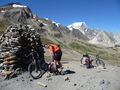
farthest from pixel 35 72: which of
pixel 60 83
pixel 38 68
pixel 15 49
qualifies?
pixel 60 83

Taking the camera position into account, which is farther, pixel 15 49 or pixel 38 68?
pixel 15 49

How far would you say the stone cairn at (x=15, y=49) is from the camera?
14349mm

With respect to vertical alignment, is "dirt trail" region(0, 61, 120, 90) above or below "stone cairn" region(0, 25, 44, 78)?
below

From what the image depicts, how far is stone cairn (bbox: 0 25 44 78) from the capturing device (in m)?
14.3

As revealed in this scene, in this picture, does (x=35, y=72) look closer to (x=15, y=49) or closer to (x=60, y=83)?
(x=15, y=49)

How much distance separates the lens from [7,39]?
1521cm

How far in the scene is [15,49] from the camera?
14.6 metres

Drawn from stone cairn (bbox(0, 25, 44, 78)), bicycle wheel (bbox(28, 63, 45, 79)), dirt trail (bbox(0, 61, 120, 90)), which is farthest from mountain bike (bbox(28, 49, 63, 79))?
stone cairn (bbox(0, 25, 44, 78))

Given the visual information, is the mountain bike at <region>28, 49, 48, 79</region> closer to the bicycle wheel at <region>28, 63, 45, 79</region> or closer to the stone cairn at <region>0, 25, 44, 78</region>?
the bicycle wheel at <region>28, 63, 45, 79</region>

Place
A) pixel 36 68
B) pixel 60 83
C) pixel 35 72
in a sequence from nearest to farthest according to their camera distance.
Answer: pixel 60 83
pixel 36 68
pixel 35 72

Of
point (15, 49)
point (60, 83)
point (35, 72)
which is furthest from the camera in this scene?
point (15, 49)

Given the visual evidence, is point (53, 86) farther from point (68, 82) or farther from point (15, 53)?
point (15, 53)

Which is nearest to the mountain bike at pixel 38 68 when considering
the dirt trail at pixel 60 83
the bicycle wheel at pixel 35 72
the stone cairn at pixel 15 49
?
the bicycle wheel at pixel 35 72

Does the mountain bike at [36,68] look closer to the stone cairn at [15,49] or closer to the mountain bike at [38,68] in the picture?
the mountain bike at [38,68]
